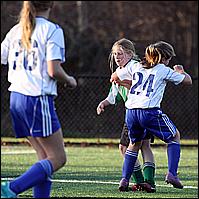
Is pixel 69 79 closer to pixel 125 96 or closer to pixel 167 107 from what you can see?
pixel 125 96

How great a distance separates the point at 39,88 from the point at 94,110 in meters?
15.4

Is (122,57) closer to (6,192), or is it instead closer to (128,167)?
(128,167)

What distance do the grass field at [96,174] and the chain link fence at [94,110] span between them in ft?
14.9

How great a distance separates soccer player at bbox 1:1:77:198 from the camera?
6.70 metres

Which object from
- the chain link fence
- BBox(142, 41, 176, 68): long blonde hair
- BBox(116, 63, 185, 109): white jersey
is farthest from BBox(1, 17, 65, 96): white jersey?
the chain link fence

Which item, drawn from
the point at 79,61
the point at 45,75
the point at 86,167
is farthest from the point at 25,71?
the point at 79,61

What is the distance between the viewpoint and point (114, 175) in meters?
11.3

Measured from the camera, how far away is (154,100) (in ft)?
28.6

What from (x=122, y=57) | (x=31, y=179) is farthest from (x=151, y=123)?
(x=31, y=179)

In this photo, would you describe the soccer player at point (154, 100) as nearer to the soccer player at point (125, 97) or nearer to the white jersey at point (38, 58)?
the soccer player at point (125, 97)

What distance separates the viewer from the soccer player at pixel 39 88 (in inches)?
264

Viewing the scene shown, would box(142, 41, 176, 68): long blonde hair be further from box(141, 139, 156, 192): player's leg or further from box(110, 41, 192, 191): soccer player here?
box(141, 139, 156, 192): player's leg

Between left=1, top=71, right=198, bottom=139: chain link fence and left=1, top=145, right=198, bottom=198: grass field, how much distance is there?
4532mm

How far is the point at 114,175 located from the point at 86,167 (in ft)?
4.74
